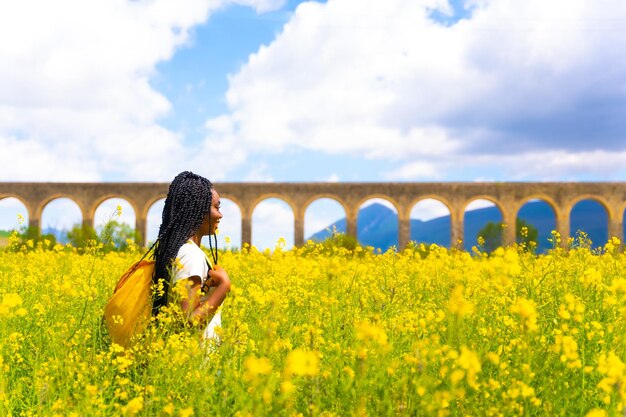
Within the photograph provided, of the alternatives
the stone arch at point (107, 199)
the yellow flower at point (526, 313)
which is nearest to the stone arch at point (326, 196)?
the stone arch at point (107, 199)

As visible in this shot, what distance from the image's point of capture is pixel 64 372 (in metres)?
2.75

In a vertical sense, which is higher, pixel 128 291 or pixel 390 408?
pixel 128 291

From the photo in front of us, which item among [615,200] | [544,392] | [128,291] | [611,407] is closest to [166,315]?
[128,291]

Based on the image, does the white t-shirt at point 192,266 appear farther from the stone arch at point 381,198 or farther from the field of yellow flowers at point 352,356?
the stone arch at point 381,198

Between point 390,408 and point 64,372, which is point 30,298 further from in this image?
point 390,408

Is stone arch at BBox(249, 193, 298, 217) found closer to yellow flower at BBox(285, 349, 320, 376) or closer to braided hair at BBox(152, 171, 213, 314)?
braided hair at BBox(152, 171, 213, 314)

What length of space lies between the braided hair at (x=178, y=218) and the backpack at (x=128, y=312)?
0.35ft

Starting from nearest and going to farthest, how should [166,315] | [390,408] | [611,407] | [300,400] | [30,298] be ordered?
[390,408], [611,407], [300,400], [166,315], [30,298]

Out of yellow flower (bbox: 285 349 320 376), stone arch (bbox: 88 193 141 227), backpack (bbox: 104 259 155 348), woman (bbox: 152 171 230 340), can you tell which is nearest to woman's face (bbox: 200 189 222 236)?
woman (bbox: 152 171 230 340)

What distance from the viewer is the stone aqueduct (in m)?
26.9

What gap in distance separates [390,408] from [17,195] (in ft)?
97.4

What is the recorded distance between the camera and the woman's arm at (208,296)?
2.87m

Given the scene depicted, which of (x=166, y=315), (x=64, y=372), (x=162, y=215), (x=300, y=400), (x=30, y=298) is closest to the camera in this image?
(x=300, y=400)

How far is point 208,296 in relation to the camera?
3029 mm
